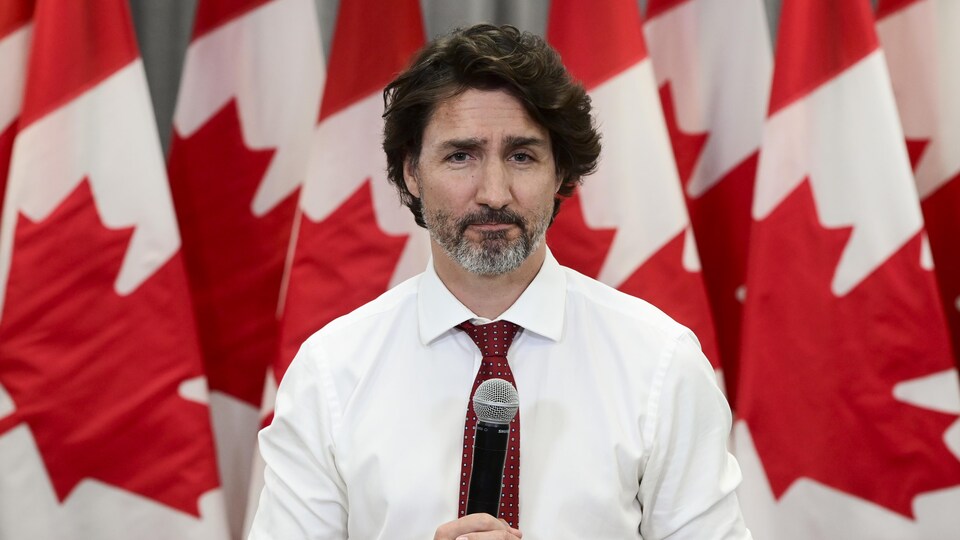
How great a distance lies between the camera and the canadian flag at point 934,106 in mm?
2373

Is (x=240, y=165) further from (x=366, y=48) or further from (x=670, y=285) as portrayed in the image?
(x=670, y=285)

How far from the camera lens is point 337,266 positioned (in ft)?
7.34

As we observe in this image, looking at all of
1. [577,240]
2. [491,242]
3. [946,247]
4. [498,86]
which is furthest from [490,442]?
[946,247]

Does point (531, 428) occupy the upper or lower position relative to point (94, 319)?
upper

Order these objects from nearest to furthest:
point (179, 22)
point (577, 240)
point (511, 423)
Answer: point (511, 423)
point (577, 240)
point (179, 22)

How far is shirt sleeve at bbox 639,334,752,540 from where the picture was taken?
60.6 inches

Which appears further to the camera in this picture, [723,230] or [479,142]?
[723,230]

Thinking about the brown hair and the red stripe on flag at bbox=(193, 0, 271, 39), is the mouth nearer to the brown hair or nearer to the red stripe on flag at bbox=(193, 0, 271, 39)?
the brown hair

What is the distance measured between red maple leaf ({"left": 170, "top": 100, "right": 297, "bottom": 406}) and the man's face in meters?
0.90

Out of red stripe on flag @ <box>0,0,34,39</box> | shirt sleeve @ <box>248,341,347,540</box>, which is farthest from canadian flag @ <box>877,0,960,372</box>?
red stripe on flag @ <box>0,0,34,39</box>

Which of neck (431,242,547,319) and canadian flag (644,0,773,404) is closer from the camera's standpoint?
neck (431,242,547,319)

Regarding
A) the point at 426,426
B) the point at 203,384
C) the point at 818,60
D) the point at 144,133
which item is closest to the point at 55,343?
the point at 203,384

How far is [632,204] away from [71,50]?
47.7 inches

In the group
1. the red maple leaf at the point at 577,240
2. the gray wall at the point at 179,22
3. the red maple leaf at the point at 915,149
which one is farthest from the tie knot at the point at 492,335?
the red maple leaf at the point at 915,149
